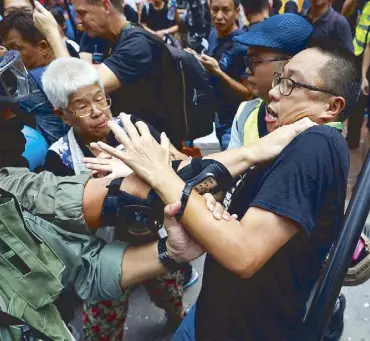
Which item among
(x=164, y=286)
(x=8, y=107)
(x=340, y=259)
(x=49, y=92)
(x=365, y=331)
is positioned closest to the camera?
(x=340, y=259)

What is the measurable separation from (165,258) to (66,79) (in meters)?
1.12

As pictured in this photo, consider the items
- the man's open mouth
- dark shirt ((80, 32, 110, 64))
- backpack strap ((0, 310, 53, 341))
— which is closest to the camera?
backpack strap ((0, 310, 53, 341))

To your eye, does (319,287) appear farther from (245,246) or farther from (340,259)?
→ (245,246)

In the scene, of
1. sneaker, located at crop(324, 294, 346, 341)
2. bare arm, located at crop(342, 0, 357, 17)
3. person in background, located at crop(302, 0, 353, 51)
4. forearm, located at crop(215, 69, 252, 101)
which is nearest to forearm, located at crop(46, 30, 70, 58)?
forearm, located at crop(215, 69, 252, 101)

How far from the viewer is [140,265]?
4.21 feet

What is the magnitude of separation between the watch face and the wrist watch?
187mm

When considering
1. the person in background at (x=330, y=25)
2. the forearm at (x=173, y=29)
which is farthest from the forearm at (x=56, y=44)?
the forearm at (x=173, y=29)

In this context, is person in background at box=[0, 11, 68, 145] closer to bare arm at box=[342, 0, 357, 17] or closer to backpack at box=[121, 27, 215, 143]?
backpack at box=[121, 27, 215, 143]

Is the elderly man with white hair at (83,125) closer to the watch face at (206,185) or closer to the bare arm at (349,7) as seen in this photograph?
the watch face at (206,185)

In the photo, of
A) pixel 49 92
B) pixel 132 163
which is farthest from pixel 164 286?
pixel 132 163

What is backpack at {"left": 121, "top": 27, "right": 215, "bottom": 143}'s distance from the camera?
247 cm

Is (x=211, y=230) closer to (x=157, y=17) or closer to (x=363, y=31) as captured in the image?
(x=363, y=31)

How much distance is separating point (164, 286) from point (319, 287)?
54.1 inches

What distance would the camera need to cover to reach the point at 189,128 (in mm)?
2652
